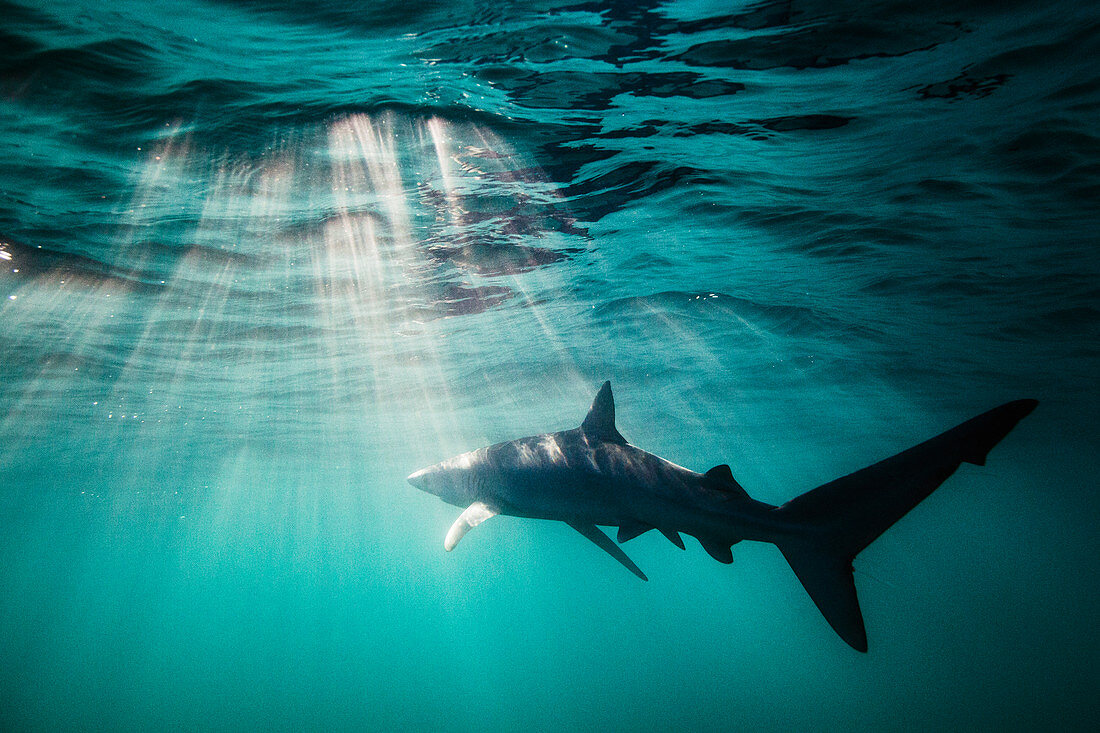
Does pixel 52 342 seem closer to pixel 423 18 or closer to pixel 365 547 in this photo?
pixel 423 18

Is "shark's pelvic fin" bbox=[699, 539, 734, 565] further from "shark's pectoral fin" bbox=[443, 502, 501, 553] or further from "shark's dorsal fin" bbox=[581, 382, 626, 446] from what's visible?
"shark's pectoral fin" bbox=[443, 502, 501, 553]

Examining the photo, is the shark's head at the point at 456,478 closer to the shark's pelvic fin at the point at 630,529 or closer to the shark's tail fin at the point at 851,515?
the shark's pelvic fin at the point at 630,529

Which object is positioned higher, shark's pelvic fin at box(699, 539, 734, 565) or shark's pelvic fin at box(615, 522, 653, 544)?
shark's pelvic fin at box(699, 539, 734, 565)

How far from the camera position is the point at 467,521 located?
6.51 meters

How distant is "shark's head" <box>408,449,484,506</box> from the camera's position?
739 centimetres

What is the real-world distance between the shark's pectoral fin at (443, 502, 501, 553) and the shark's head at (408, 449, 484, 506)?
1.20ft

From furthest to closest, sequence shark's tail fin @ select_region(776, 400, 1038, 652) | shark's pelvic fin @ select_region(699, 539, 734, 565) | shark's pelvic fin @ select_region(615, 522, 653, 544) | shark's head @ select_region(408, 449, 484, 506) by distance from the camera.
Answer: shark's head @ select_region(408, 449, 484, 506), shark's pelvic fin @ select_region(615, 522, 653, 544), shark's pelvic fin @ select_region(699, 539, 734, 565), shark's tail fin @ select_region(776, 400, 1038, 652)

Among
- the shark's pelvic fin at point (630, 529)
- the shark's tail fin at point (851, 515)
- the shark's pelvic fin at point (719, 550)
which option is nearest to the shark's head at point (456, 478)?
the shark's pelvic fin at point (630, 529)

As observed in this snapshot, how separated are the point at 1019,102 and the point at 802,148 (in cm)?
284

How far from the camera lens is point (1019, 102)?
7.76 metres

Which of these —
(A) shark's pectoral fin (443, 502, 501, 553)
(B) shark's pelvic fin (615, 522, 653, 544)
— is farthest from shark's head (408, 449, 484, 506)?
(B) shark's pelvic fin (615, 522, 653, 544)

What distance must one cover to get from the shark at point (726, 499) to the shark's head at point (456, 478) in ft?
1.71

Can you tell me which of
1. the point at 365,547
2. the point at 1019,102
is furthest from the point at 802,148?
the point at 365,547

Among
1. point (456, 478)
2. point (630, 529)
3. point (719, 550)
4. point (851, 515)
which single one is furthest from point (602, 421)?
point (851, 515)
